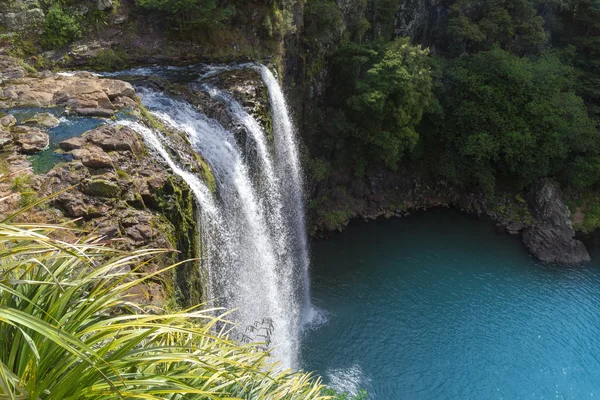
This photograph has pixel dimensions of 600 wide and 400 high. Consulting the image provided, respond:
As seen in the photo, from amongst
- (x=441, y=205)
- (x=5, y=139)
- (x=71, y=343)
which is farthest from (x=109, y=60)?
(x=441, y=205)

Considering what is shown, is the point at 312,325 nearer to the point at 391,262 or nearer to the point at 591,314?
the point at 391,262

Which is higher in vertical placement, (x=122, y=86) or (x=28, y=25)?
(x=28, y=25)

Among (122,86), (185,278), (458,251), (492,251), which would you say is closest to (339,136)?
(458,251)

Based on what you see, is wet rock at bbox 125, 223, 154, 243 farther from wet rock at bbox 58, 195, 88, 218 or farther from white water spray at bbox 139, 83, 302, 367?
white water spray at bbox 139, 83, 302, 367

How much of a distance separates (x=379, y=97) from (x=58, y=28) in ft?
33.5

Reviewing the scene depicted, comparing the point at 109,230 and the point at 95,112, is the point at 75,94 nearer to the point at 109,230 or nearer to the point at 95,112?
the point at 95,112

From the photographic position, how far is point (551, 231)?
1805 cm

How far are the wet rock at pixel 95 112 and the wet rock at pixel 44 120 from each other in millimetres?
437

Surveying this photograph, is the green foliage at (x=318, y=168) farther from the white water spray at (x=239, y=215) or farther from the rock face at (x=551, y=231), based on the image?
the rock face at (x=551, y=231)

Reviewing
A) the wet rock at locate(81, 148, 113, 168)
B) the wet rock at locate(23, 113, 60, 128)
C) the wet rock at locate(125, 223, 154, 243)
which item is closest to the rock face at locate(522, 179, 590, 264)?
Answer: the wet rock at locate(125, 223, 154, 243)

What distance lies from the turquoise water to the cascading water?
2.19 m

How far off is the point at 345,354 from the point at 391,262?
5239 millimetres

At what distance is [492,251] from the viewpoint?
17.6 m

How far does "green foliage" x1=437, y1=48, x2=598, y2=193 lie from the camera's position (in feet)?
61.9
